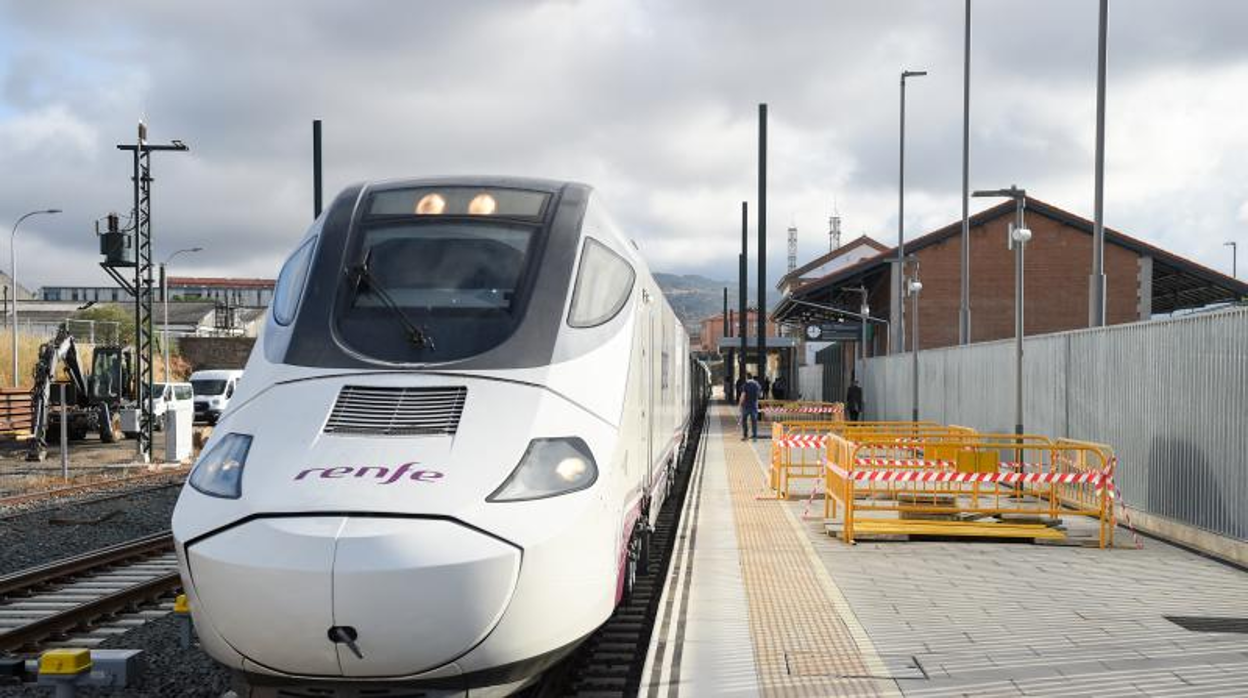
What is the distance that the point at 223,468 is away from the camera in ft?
16.6

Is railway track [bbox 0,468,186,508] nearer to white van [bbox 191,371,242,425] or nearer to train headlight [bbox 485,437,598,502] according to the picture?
train headlight [bbox 485,437,598,502]

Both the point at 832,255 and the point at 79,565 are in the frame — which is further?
the point at 832,255

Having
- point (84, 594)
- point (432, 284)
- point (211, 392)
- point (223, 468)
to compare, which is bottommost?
point (84, 594)

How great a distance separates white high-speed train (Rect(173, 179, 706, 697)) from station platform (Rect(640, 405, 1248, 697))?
1.26 meters

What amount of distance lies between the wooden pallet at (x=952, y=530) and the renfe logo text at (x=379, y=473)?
7.93 m

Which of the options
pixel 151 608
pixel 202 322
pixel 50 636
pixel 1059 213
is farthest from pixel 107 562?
pixel 202 322

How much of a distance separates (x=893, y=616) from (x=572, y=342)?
3679 mm

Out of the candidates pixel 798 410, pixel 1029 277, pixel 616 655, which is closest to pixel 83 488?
pixel 616 655

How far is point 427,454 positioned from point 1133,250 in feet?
138

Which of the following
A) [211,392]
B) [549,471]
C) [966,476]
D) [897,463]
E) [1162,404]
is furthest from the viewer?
[211,392]

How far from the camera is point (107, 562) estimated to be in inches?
437

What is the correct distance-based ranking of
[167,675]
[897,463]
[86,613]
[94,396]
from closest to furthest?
1. [167,675]
2. [86,613]
3. [897,463]
4. [94,396]

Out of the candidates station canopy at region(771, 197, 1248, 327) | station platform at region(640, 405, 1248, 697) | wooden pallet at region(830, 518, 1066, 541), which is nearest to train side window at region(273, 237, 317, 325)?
station platform at region(640, 405, 1248, 697)

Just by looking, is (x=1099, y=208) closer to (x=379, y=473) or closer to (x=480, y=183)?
(x=480, y=183)
